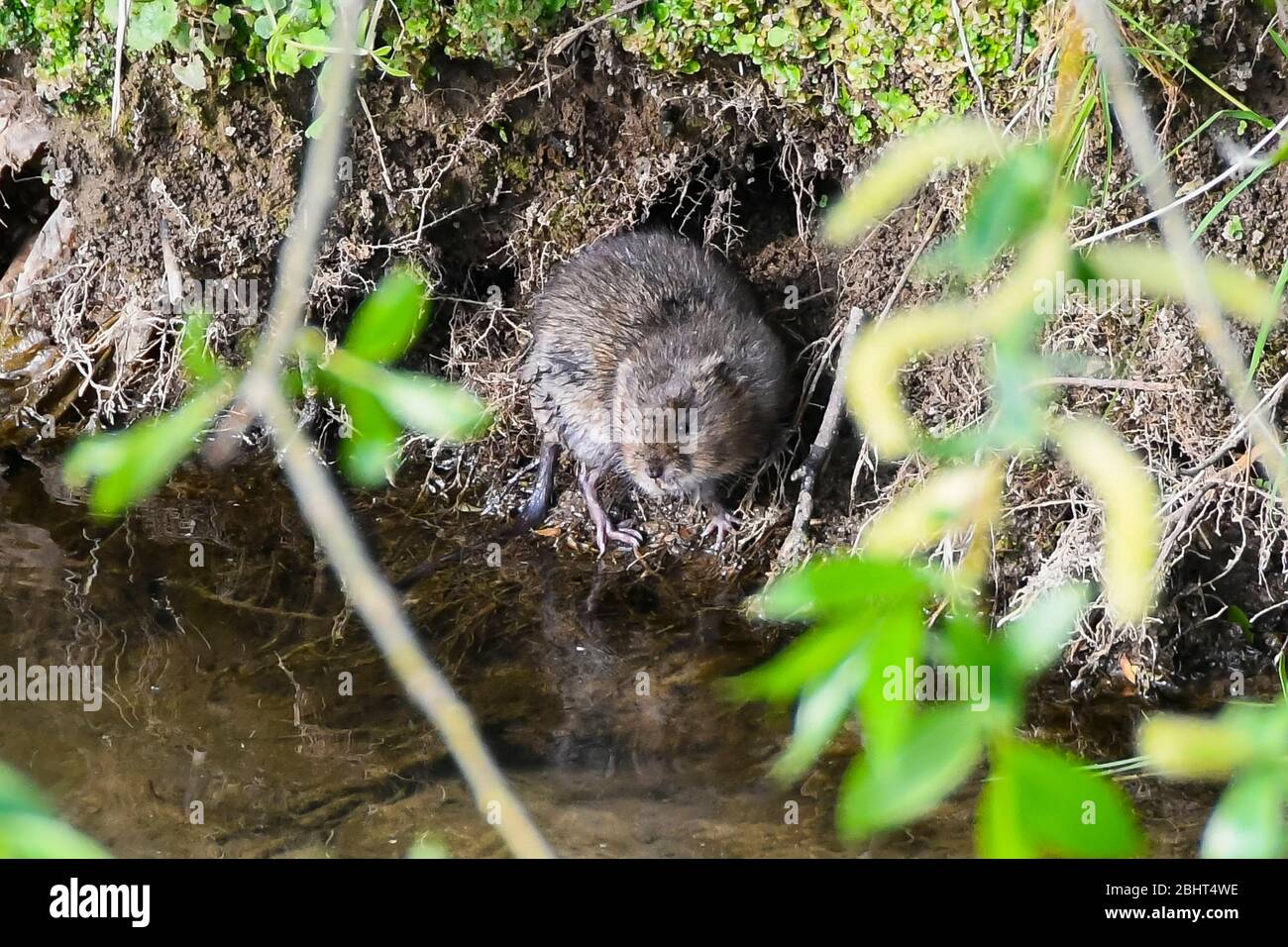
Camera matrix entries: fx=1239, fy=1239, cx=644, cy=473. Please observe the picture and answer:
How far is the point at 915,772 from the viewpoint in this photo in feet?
2.57

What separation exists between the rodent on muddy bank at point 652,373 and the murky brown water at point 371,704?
48 centimetres

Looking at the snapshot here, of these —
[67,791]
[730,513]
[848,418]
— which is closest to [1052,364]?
[848,418]

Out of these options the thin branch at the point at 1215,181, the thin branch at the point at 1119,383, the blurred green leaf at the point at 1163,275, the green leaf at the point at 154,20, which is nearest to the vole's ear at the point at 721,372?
the thin branch at the point at 1119,383

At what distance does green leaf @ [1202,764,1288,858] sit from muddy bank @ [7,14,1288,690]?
3660 millimetres

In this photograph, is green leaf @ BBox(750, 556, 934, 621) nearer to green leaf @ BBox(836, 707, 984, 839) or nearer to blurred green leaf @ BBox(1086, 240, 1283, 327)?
green leaf @ BBox(836, 707, 984, 839)

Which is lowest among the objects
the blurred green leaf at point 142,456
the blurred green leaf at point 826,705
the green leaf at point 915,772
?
the green leaf at point 915,772

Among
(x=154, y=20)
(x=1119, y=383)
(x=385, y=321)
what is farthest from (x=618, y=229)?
(x=385, y=321)

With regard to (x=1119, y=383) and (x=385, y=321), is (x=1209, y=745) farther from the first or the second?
(x=1119, y=383)

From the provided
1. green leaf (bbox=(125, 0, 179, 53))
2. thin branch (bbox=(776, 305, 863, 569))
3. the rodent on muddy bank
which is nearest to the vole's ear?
the rodent on muddy bank

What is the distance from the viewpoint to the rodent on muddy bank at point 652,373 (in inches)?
207

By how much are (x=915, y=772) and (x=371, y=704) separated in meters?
3.83

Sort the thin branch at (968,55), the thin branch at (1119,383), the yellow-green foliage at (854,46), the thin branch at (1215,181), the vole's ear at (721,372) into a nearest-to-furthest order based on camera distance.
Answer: the thin branch at (1215,181) → the thin branch at (968,55) → the thin branch at (1119,383) → the yellow-green foliage at (854,46) → the vole's ear at (721,372)

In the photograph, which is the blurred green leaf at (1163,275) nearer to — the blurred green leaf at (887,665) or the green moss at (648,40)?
the blurred green leaf at (887,665)

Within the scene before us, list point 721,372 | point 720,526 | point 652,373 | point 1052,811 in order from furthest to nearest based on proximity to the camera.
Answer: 1. point 720,526
2. point 652,373
3. point 721,372
4. point 1052,811
